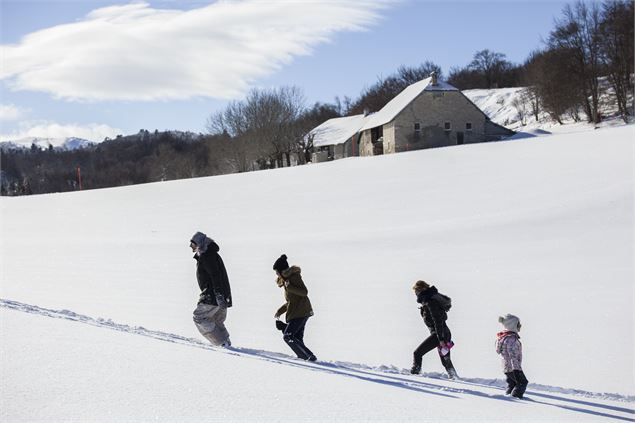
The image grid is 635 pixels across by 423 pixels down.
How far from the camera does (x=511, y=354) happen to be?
306 inches

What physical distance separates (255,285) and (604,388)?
9.85 metres

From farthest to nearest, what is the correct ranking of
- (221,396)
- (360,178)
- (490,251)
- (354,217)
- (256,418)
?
(360,178), (354,217), (490,251), (221,396), (256,418)

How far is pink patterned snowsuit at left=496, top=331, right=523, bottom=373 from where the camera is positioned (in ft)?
25.3

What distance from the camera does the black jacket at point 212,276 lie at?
903cm

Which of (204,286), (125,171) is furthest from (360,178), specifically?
(125,171)

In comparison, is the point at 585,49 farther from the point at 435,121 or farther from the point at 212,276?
the point at 212,276

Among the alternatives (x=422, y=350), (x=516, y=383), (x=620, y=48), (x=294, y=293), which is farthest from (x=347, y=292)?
(x=620, y=48)

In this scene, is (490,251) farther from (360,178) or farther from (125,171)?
(125,171)

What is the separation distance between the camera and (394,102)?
6394 cm

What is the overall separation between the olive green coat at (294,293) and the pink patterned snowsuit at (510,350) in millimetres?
2816

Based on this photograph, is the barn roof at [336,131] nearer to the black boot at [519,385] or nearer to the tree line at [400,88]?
the tree line at [400,88]

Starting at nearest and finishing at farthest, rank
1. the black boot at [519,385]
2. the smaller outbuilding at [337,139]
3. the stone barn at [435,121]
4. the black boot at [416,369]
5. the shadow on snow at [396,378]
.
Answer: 1. the shadow on snow at [396,378]
2. the black boot at [519,385]
3. the black boot at [416,369]
4. the stone barn at [435,121]
5. the smaller outbuilding at [337,139]

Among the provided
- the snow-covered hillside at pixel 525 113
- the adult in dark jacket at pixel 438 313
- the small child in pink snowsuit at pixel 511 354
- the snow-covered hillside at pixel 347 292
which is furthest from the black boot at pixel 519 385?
the snow-covered hillside at pixel 525 113

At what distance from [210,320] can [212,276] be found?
73 centimetres
